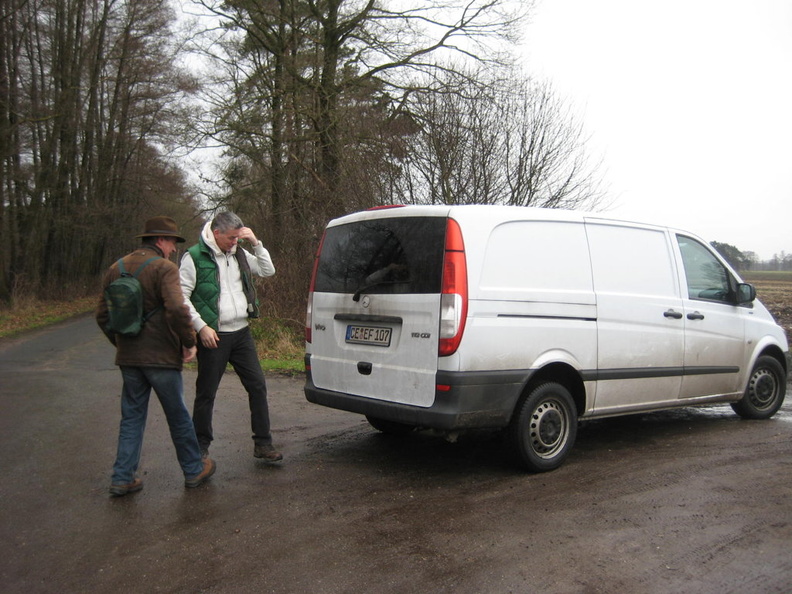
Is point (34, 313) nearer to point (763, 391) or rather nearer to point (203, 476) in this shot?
point (203, 476)

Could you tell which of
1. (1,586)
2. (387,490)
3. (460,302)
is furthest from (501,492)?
(1,586)

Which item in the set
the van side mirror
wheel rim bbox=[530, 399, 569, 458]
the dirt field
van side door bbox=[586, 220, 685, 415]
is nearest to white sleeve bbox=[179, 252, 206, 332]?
wheel rim bbox=[530, 399, 569, 458]

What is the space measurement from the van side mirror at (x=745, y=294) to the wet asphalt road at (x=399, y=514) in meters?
1.24

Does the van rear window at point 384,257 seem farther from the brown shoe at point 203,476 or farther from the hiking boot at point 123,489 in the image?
the hiking boot at point 123,489

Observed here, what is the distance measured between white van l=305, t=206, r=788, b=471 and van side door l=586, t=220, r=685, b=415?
0.01 m

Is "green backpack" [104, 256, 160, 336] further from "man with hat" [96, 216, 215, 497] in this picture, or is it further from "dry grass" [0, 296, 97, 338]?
"dry grass" [0, 296, 97, 338]

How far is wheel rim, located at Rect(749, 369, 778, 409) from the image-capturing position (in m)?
6.99

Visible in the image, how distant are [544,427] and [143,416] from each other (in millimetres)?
2883

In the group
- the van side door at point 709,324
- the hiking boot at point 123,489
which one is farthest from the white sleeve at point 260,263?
the van side door at point 709,324

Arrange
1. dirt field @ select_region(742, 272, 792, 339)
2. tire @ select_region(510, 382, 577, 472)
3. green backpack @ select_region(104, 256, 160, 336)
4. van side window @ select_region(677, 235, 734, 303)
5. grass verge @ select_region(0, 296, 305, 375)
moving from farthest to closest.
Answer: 1. dirt field @ select_region(742, 272, 792, 339)
2. grass verge @ select_region(0, 296, 305, 375)
3. van side window @ select_region(677, 235, 734, 303)
4. tire @ select_region(510, 382, 577, 472)
5. green backpack @ select_region(104, 256, 160, 336)

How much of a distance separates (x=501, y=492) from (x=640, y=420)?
3051 millimetres

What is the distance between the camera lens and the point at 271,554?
3627 mm

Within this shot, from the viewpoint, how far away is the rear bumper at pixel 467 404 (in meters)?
4.55

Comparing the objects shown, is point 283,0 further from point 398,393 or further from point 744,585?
point 744,585
